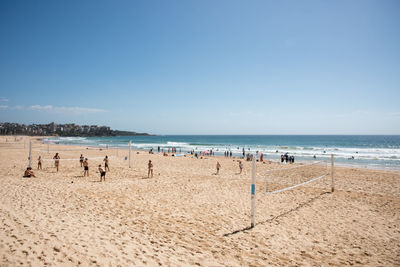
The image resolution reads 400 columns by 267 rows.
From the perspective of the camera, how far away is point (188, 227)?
18.8 feet

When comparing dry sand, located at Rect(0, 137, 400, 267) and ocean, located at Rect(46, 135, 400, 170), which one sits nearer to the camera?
dry sand, located at Rect(0, 137, 400, 267)

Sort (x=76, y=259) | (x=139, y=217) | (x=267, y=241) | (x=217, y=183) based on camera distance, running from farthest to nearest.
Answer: (x=217, y=183), (x=139, y=217), (x=267, y=241), (x=76, y=259)

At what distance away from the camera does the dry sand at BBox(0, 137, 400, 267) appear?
408 centimetres

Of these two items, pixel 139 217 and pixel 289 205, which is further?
pixel 289 205

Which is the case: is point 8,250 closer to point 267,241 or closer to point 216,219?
point 216,219

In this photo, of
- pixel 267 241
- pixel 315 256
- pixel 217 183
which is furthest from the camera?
pixel 217 183

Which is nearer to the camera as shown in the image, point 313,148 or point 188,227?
point 188,227

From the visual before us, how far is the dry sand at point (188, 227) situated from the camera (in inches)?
161

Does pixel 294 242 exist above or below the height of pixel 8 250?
below

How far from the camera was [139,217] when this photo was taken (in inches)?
247

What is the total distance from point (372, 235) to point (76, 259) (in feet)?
23.6

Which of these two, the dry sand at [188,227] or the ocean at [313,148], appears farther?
the ocean at [313,148]

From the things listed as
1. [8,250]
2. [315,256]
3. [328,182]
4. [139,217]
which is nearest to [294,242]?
[315,256]

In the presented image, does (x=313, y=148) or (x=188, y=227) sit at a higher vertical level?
(x=313, y=148)
